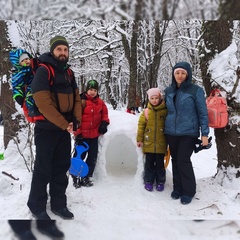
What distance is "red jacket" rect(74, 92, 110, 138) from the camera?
3.54 meters

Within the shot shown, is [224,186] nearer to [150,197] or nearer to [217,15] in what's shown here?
[150,197]

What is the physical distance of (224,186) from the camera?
337 cm

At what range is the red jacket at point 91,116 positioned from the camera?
11.6 ft

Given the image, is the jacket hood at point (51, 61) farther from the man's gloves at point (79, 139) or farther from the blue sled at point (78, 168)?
the blue sled at point (78, 168)

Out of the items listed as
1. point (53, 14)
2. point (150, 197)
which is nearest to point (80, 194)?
point (150, 197)

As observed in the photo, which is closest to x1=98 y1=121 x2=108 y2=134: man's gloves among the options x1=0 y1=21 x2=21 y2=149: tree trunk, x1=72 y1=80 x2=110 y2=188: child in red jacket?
x1=72 y1=80 x2=110 y2=188: child in red jacket

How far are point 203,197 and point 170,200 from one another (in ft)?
1.26

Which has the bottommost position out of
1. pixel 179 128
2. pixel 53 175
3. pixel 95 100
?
pixel 53 175

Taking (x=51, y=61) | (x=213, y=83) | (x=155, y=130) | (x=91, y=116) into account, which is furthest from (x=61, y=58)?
(x=213, y=83)

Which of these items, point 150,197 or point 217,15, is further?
point 150,197

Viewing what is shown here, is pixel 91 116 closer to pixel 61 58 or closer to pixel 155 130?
pixel 155 130

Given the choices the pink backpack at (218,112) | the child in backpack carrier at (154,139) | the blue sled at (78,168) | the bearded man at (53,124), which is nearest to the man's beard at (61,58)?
the bearded man at (53,124)

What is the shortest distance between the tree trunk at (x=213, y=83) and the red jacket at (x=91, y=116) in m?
1.40

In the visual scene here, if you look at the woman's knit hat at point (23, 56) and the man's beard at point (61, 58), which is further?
the woman's knit hat at point (23, 56)
